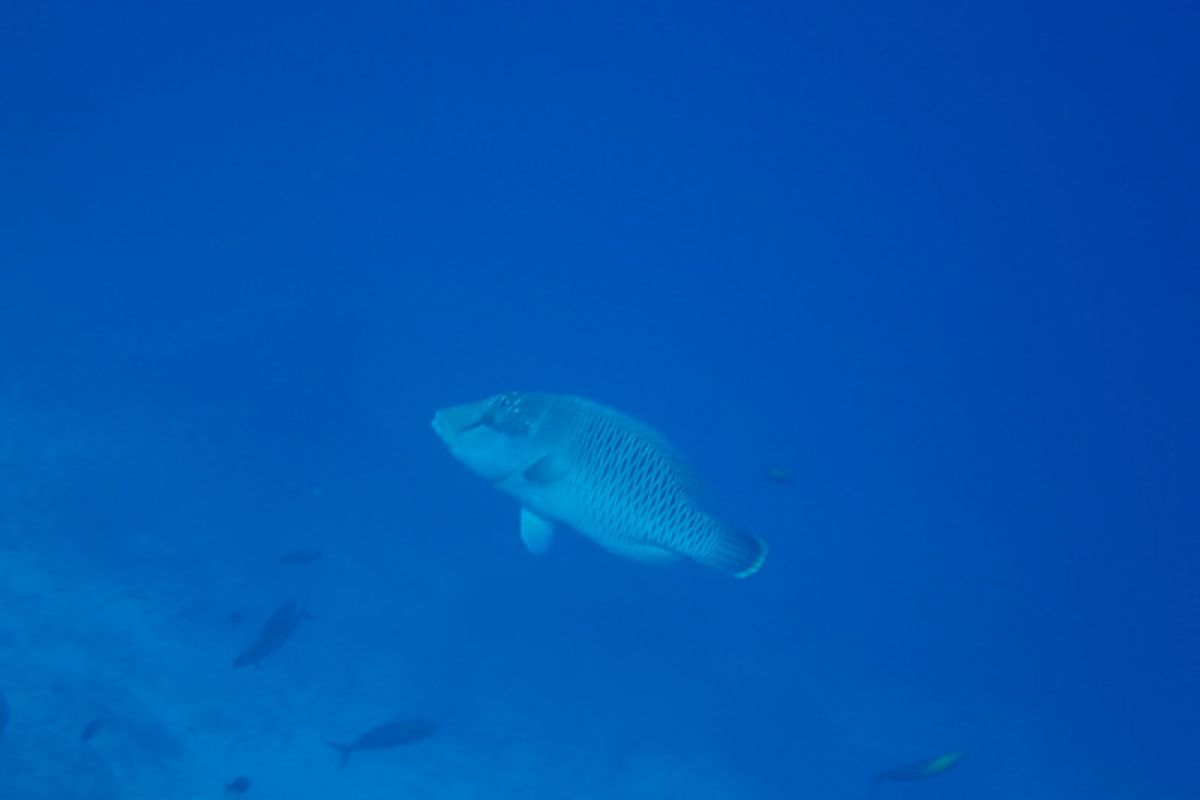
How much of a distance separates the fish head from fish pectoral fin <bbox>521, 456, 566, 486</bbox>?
0.09 feet

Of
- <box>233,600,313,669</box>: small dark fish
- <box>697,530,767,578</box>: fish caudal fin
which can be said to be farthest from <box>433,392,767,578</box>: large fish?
<box>233,600,313,669</box>: small dark fish

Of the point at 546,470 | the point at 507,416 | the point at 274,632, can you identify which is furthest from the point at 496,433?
the point at 274,632

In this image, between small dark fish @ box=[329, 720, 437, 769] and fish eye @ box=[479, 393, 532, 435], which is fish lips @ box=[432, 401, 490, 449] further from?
small dark fish @ box=[329, 720, 437, 769]

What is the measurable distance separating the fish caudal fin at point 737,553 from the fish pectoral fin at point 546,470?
2.28 ft

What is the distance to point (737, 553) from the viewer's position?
11.5 ft

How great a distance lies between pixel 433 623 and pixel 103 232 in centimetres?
2073

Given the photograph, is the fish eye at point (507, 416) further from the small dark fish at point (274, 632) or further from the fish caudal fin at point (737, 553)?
the small dark fish at point (274, 632)

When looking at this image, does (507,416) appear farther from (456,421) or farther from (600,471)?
(600,471)

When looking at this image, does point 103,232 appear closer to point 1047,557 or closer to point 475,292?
point 475,292

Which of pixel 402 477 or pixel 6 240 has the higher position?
pixel 6 240

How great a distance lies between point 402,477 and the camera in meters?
18.6

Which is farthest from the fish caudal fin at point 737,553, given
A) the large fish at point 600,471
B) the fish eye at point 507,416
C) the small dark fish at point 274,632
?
the small dark fish at point 274,632

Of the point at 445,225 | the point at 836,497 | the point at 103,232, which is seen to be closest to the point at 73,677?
the point at 103,232

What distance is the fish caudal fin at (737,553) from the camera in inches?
137
